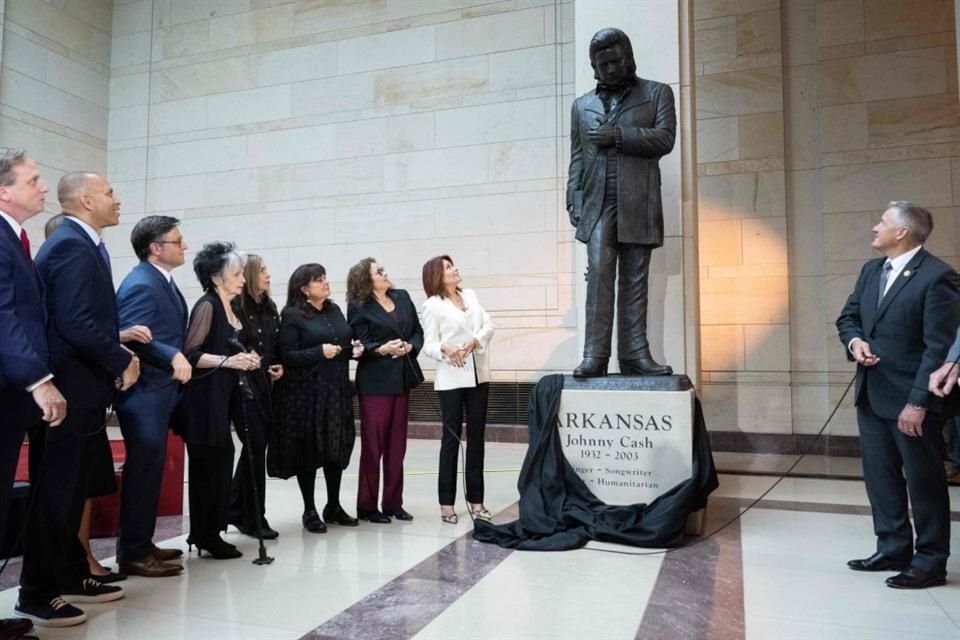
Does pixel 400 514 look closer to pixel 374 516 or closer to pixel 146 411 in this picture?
pixel 374 516

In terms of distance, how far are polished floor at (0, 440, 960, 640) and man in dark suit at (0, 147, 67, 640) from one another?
0.74 m

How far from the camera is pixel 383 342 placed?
4.75 m

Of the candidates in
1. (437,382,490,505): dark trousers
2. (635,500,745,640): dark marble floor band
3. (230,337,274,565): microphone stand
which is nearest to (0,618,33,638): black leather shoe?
(230,337,274,565): microphone stand

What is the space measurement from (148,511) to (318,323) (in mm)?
1595

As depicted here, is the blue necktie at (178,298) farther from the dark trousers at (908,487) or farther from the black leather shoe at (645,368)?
the dark trousers at (908,487)

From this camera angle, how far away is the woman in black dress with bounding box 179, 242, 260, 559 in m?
3.71

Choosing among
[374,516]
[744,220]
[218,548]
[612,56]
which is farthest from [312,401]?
[744,220]

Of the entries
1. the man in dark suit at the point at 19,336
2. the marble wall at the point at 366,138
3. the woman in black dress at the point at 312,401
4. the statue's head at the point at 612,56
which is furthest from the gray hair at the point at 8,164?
the marble wall at the point at 366,138

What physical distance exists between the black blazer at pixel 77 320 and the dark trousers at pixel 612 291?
281 cm

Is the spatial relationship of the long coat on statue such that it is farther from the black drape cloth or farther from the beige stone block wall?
the beige stone block wall

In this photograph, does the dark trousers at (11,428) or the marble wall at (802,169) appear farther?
the marble wall at (802,169)

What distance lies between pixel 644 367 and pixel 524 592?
190cm

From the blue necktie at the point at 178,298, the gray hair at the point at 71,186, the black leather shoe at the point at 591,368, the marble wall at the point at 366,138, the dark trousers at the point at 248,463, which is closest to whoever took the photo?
the gray hair at the point at 71,186

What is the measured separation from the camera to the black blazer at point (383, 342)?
15.4 feet
